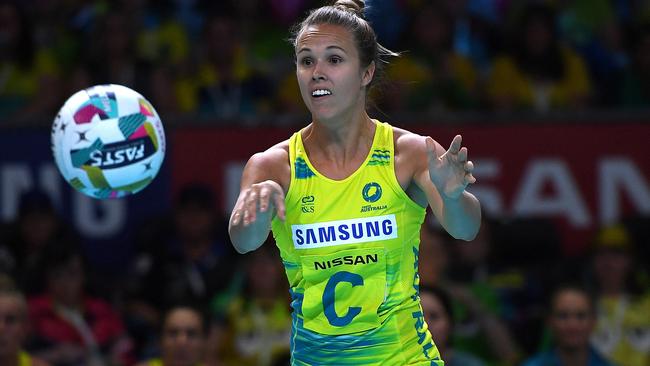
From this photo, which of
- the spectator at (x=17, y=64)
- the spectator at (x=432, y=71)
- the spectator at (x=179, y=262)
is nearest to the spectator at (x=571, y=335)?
the spectator at (x=179, y=262)

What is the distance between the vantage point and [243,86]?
36.2 ft

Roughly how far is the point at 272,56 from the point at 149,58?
123cm

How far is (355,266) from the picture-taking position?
17.6 ft

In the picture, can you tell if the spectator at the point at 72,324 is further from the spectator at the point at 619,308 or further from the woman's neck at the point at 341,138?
the woman's neck at the point at 341,138

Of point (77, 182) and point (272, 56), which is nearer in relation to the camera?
point (77, 182)

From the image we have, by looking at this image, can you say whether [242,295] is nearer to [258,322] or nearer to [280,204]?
[258,322]

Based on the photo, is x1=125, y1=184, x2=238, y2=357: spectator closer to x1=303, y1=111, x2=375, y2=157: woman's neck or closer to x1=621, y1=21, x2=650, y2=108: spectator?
x1=303, y1=111, x2=375, y2=157: woman's neck

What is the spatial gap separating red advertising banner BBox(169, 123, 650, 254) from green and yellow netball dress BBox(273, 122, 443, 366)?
477 centimetres

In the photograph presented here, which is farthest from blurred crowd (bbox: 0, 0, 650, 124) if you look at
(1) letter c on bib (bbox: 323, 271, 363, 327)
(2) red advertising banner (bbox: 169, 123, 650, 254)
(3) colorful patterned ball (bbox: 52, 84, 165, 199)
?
(1) letter c on bib (bbox: 323, 271, 363, 327)

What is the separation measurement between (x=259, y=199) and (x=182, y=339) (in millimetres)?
3545

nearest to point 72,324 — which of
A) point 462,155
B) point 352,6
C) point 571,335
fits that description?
point 571,335

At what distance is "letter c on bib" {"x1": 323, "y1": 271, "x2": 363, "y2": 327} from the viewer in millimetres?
5363

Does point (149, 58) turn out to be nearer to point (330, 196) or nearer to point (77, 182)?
point (77, 182)

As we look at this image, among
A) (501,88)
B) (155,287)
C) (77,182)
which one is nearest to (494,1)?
(501,88)
